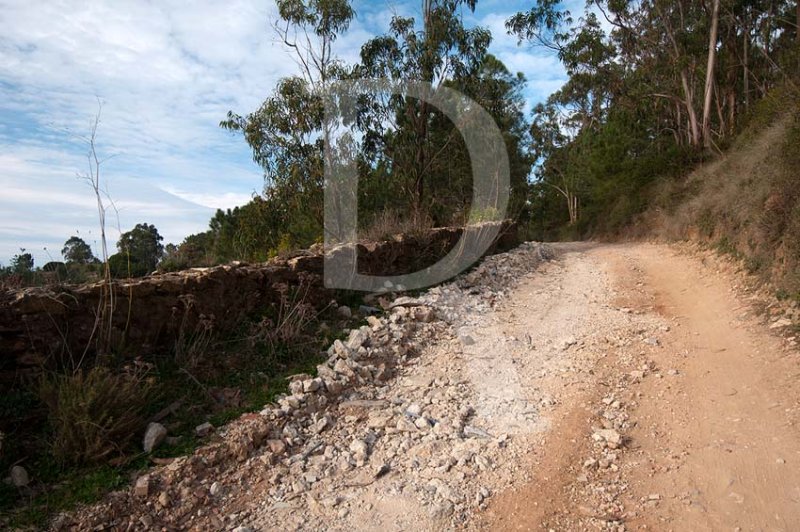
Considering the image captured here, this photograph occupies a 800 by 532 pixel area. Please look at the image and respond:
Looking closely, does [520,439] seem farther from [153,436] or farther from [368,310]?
[368,310]

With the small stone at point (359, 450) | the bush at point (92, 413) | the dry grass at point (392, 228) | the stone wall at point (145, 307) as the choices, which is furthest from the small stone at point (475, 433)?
the dry grass at point (392, 228)

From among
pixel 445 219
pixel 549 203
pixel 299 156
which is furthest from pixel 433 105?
pixel 549 203

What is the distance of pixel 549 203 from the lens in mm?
32562

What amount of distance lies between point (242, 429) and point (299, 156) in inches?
329

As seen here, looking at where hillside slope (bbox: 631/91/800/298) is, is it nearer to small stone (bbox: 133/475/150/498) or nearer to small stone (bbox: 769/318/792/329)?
small stone (bbox: 769/318/792/329)

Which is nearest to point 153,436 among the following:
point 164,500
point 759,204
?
point 164,500

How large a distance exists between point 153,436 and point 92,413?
0.40 metres

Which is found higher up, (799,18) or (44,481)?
(799,18)

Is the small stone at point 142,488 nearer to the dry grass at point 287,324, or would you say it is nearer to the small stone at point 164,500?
the small stone at point 164,500

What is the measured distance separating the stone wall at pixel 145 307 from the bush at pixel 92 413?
0.98 ft

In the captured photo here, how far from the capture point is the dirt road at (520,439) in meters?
2.74

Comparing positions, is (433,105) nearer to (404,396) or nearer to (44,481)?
(404,396)

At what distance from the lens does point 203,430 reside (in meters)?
3.44

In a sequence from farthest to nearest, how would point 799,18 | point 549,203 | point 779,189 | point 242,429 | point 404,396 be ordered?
point 549,203
point 799,18
point 779,189
point 404,396
point 242,429
